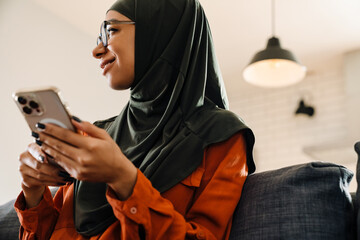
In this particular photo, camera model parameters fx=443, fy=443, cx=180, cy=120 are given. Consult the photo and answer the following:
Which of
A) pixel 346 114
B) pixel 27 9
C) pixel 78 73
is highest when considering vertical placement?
pixel 27 9

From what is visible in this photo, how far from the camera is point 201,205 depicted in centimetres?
106

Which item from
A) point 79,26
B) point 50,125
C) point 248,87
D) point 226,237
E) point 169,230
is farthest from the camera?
point 248,87

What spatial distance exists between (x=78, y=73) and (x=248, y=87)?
99.1 inches

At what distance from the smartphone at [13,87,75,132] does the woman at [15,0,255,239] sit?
0.07 feet

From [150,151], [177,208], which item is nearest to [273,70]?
[150,151]

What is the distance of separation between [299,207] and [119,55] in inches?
26.6

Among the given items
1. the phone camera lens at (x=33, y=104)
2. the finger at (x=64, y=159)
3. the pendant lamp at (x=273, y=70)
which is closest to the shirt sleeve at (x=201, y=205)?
the finger at (x=64, y=159)

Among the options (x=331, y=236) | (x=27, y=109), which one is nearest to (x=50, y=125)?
(x=27, y=109)

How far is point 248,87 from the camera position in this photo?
5.64 m

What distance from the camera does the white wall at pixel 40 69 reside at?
342 centimetres

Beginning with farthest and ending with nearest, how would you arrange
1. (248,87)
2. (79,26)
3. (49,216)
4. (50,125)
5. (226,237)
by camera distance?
(248,87) → (79,26) → (49,216) → (226,237) → (50,125)

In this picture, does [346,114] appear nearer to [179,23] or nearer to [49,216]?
[179,23]

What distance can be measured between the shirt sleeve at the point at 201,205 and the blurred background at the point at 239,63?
2.57 meters

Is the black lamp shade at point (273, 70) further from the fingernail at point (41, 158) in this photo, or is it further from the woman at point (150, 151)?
the fingernail at point (41, 158)
